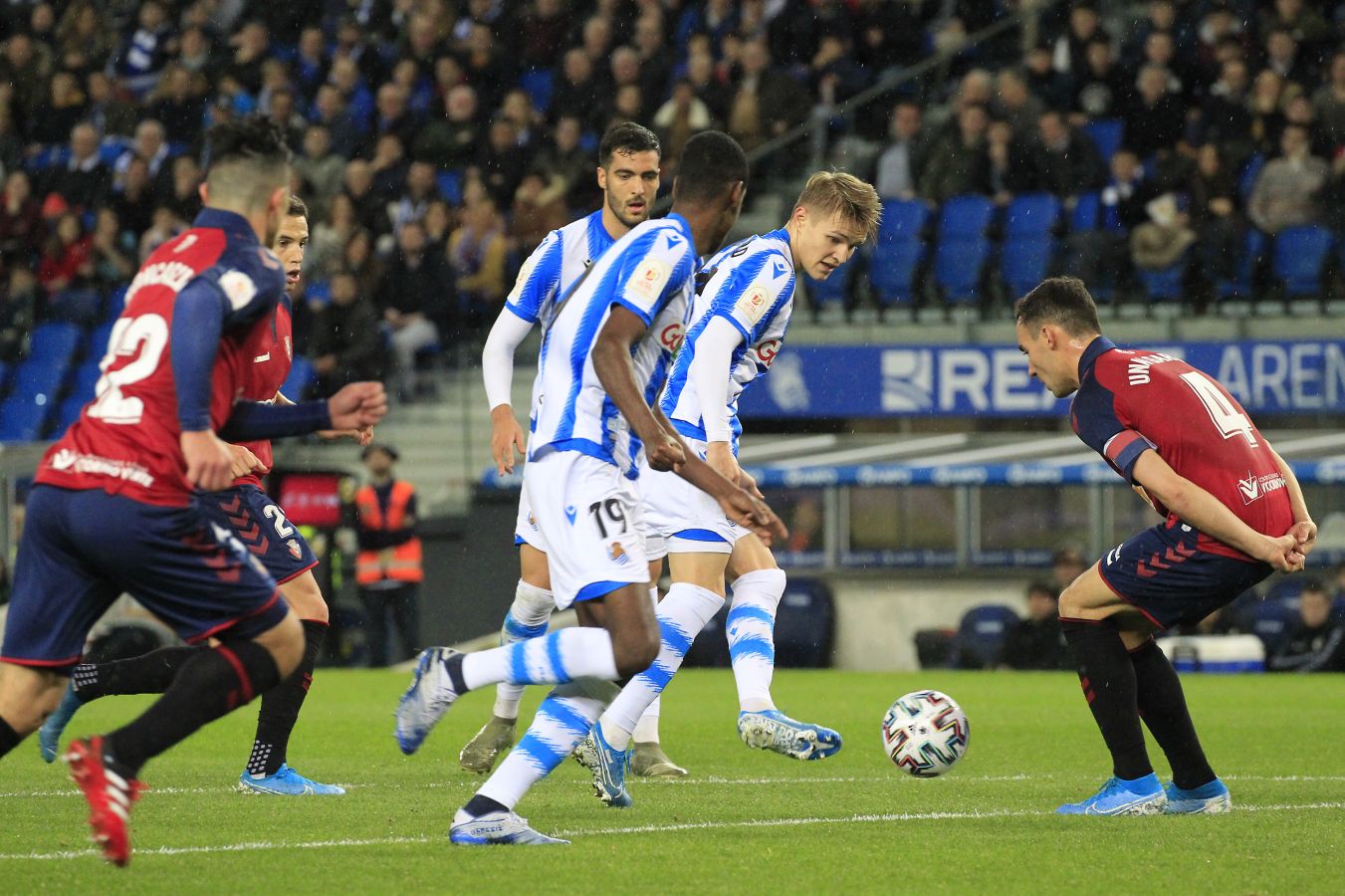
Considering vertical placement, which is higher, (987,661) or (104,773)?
(104,773)

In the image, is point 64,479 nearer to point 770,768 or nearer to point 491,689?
point 770,768

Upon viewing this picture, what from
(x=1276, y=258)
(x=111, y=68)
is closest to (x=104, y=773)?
(x=1276, y=258)

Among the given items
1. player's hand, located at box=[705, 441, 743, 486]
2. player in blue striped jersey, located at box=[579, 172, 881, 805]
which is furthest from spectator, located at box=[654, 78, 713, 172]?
player's hand, located at box=[705, 441, 743, 486]

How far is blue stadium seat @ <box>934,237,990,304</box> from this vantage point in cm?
1898

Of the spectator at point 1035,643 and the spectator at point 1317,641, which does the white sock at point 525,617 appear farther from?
the spectator at point 1317,641

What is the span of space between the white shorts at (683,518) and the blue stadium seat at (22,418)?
46.4ft

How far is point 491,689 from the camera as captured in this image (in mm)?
15023

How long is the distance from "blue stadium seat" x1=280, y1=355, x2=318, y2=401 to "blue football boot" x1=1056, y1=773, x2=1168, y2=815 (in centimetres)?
1359

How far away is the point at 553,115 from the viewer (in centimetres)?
2223

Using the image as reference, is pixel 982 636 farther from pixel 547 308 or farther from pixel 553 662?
pixel 553 662

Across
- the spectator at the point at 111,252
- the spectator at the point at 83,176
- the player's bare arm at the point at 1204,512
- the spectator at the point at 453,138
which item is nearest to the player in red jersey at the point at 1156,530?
the player's bare arm at the point at 1204,512

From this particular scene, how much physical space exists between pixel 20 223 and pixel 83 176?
0.90 metres

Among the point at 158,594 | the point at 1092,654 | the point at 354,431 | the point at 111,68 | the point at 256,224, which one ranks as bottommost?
the point at 1092,654

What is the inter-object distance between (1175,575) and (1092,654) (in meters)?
0.40
